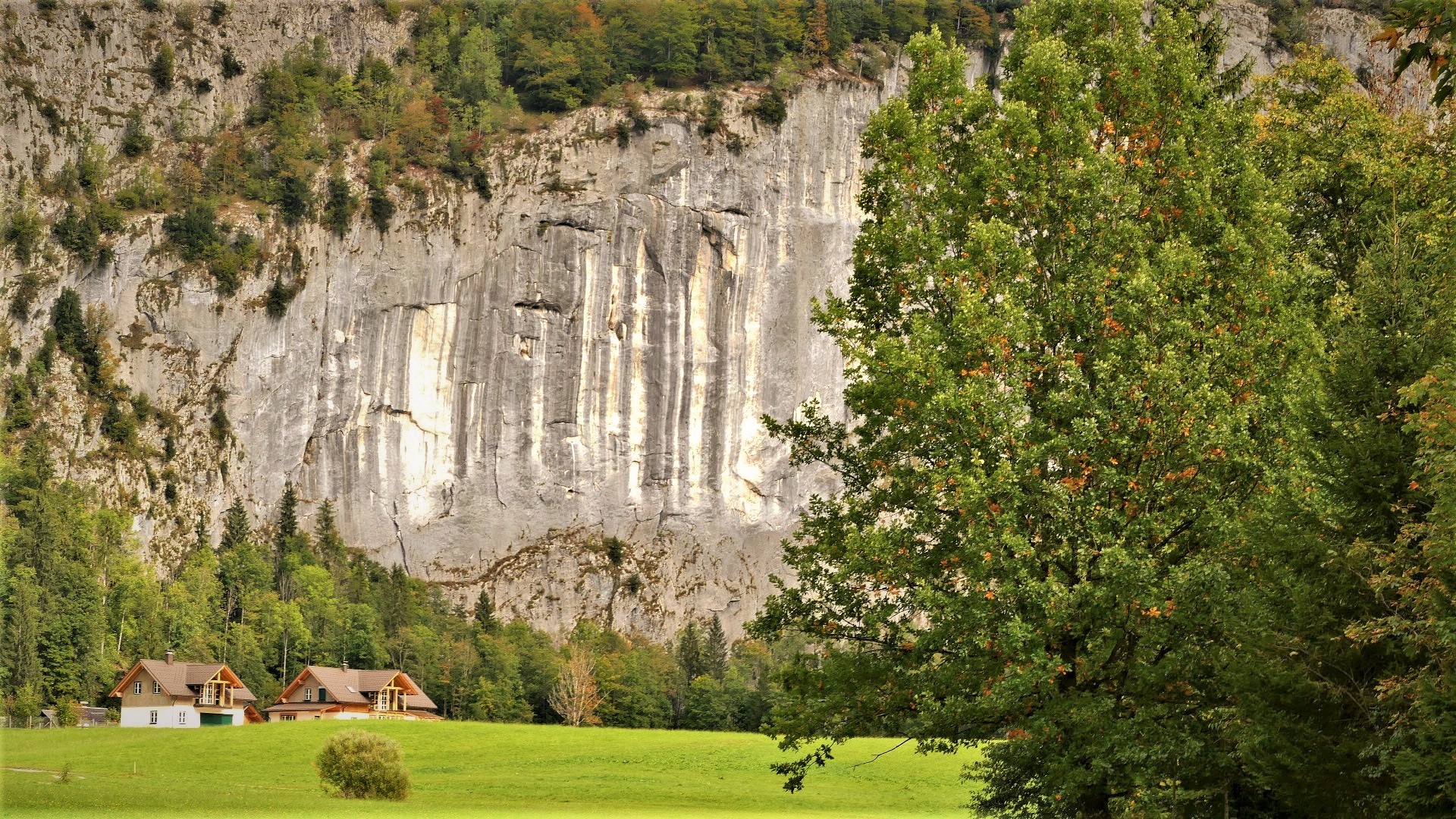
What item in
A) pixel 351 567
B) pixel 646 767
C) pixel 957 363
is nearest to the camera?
pixel 957 363

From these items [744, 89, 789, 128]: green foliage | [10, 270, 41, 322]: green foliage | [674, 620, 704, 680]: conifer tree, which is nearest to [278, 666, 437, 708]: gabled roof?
[674, 620, 704, 680]: conifer tree

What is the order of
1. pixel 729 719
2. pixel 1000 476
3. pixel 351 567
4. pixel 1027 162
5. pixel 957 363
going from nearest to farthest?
pixel 1000 476 < pixel 957 363 < pixel 1027 162 < pixel 729 719 < pixel 351 567

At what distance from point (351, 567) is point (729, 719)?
4117 cm

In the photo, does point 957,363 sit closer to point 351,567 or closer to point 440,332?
point 351,567

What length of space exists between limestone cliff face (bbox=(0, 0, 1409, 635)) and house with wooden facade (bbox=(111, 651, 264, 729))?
143 feet

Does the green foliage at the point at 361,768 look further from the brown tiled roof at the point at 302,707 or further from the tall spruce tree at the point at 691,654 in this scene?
the tall spruce tree at the point at 691,654

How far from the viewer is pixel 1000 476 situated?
14.1m

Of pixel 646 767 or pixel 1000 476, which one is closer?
pixel 1000 476

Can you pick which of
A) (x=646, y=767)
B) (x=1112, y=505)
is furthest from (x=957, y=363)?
(x=646, y=767)

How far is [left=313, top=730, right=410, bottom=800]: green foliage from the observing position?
36031 mm

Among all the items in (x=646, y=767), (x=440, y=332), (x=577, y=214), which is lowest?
(x=646, y=767)

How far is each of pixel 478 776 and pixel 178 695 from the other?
33.6 meters

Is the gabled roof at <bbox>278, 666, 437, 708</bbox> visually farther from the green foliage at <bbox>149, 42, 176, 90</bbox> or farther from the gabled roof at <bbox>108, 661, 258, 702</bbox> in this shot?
the green foliage at <bbox>149, 42, 176, 90</bbox>

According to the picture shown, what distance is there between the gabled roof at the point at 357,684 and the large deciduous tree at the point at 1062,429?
6605 cm
